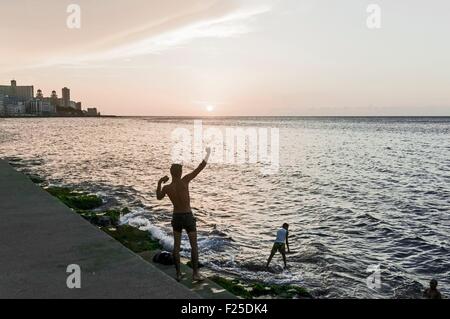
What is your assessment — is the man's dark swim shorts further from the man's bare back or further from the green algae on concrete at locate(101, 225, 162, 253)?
the green algae on concrete at locate(101, 225, 162, 253)

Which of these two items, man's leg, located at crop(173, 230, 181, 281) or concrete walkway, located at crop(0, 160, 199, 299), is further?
man's leg, located at crop(173, 230, 181, 281)

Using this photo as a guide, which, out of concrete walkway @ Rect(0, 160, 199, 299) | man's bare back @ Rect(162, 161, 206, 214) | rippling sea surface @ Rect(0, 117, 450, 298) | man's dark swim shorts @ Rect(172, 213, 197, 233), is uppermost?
man's bare back @ Rect(162, 161, 206, 214)

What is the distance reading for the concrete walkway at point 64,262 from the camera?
686 centimetres

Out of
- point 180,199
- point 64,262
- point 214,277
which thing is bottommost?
point 214,277

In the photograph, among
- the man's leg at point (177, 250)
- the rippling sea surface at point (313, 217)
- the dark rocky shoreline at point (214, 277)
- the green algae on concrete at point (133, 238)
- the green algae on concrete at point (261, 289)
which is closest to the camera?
the man's leg at point (177, 250)

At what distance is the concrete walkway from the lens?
686 centimetres

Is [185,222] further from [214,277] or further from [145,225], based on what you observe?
[145,225]

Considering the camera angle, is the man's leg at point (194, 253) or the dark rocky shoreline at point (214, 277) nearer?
the man's leg at point (194, 253)

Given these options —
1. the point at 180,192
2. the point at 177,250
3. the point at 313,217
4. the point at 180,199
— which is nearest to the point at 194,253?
the point at 177,250

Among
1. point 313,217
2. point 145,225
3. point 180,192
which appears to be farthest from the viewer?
point 313,217

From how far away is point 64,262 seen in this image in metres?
8.19

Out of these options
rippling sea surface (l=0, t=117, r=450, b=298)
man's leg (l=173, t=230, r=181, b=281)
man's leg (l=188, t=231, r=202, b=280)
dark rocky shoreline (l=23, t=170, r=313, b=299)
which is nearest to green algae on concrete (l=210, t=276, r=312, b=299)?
dark rocky shoreline (l=23, t=170, r=313, b=299)

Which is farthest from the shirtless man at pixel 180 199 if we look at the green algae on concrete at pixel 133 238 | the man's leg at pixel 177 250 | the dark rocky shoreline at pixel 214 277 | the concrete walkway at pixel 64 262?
the green algae on concrete at pixel 133 238

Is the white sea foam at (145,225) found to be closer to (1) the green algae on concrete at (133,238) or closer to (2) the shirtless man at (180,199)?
(1) the green algae on concrete at (133,238)
